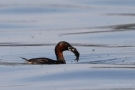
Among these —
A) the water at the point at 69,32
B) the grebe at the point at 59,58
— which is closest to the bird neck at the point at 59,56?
the grebe at the point at 59,58

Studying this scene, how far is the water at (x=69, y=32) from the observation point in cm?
1919

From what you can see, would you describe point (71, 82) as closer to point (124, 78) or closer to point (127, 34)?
point (124, 78)

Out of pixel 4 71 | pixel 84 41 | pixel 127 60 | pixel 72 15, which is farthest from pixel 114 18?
pixel 4 71

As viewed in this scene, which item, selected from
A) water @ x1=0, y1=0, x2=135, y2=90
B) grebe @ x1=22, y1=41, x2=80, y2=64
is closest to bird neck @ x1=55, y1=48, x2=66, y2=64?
grebe @ x1=22, y1=41, x2=80, y2=64

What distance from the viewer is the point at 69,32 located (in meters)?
25.5

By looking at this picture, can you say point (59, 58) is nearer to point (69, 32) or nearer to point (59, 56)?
point (59, 56)

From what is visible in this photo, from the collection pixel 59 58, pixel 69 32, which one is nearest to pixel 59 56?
pixel 59 58

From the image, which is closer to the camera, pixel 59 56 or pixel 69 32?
pixel 59 56

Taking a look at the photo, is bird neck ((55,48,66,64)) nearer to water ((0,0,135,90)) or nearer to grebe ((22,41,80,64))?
grebe ((22,41,80,64))

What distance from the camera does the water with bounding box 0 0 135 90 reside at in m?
19.2

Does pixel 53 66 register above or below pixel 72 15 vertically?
below

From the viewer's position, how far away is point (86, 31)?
83.9ft

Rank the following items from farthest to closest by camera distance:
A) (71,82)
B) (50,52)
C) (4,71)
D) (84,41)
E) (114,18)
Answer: (114,18), (84,41), (50,52), (4,71), (71,82)

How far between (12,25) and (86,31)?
2.91 metres
